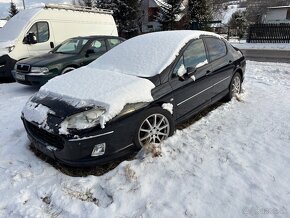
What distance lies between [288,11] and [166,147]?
6033cm

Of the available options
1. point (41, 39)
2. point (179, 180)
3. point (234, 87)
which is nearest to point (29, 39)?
point (41, 39)

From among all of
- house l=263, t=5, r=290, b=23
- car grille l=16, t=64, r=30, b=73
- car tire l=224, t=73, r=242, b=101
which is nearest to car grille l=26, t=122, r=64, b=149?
car tire l=224, t=73, r=242, b=101

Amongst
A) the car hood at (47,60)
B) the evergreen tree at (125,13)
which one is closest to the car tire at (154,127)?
the car hood at (47,60)

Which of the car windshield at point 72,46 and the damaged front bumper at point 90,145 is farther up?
the car windshield at point 72,46

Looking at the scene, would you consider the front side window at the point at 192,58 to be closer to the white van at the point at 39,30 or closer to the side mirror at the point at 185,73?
the side mirror at the point at 185,73

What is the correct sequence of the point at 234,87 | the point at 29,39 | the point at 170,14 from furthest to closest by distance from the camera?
the point at 170,14, the point at 29,39, the point at 234,87

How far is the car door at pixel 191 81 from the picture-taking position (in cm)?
409

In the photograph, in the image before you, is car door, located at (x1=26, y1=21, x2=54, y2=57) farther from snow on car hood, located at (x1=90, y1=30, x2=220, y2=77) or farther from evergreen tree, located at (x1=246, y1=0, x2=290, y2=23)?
evergreen tree, located at (x1=246, y1=0, x2=290, y2=23)

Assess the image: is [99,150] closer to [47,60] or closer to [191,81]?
[191,81]

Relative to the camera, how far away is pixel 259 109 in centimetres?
A: 525

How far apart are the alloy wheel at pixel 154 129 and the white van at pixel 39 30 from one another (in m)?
6.54

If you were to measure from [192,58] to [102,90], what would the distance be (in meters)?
1.67

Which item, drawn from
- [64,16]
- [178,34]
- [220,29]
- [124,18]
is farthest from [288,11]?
[178,34]

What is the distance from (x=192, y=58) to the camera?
14.6ft
